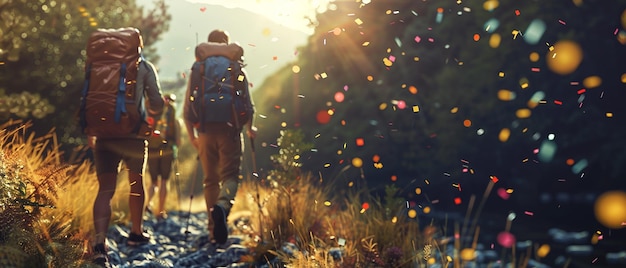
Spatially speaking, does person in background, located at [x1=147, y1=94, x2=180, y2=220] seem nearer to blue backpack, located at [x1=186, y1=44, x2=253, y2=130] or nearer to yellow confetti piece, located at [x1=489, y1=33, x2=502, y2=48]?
blue backpack, located at [x1=186, y1=44, x2=253, y2=130]

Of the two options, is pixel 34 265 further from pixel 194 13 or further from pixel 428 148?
pixel 428 148

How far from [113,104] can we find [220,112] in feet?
4.22

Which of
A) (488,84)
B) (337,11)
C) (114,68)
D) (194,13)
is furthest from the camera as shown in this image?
(337,11)

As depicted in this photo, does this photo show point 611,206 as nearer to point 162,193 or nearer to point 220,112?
point 162,193

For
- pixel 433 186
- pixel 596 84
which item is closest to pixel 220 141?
pixel 596 84

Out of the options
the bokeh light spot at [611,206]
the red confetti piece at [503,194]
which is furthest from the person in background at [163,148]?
the red confetti piece at [503,194]

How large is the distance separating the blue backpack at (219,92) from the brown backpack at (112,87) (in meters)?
0.99

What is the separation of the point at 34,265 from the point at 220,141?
9.48ft

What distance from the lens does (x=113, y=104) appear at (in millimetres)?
5293

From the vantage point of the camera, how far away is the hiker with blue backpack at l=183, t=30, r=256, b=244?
6348 millimetres

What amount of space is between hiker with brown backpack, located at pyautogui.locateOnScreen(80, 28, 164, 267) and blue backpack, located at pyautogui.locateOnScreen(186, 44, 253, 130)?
2.67ft

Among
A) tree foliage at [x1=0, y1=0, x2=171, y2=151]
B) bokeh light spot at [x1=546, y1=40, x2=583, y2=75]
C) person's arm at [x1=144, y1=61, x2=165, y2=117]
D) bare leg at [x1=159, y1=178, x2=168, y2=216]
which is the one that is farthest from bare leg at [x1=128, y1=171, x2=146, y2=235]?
bokeh light spot at [x1=546, y1=40, x2=583, y2=75]

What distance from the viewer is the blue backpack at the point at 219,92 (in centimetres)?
635

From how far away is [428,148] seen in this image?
31.5 meters
